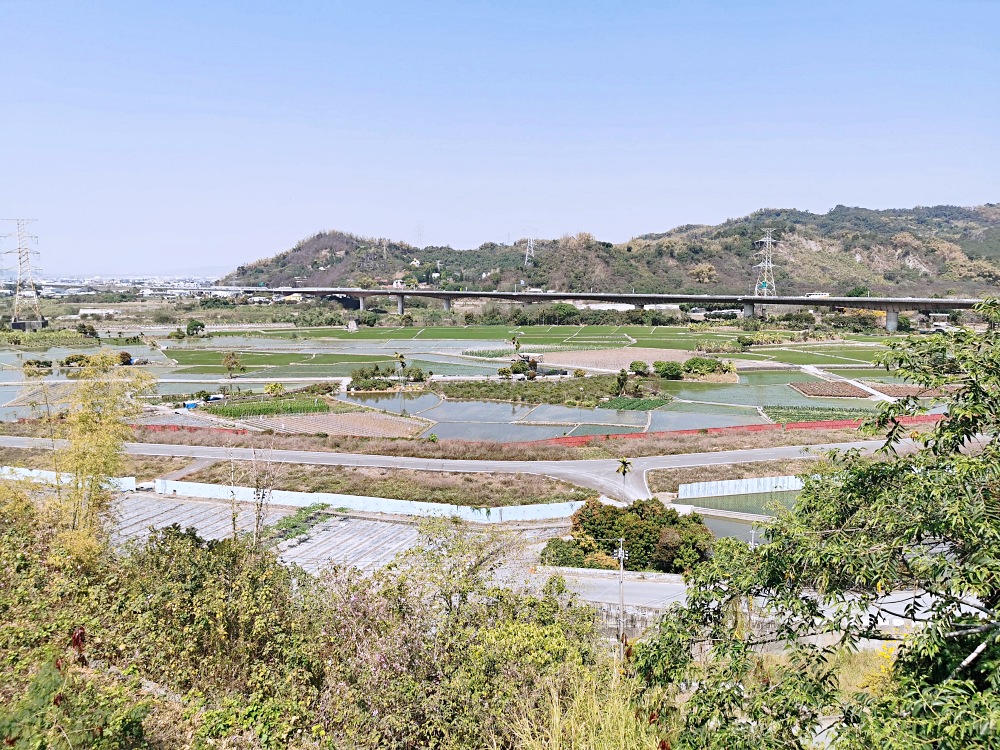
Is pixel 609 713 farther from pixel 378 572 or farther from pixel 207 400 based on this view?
pixel 207 400

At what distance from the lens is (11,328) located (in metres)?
87.2

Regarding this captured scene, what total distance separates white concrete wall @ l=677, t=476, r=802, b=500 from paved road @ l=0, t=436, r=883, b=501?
149 centimetres

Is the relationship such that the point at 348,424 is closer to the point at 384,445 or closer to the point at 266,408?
the point at 266,408

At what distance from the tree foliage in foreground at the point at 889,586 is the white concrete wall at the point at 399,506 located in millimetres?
15884

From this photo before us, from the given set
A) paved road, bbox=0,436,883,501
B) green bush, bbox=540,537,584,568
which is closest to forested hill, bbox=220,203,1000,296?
paved road, bbox=0,436,883,501

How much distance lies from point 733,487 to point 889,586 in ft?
68.3

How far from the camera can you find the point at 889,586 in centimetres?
631

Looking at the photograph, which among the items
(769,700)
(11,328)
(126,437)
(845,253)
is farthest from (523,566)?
(845,253)

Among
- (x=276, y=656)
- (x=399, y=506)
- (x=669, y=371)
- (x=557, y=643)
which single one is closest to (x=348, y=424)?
(x=399, y=506)

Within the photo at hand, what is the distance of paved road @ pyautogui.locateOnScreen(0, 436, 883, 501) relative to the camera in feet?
91.7

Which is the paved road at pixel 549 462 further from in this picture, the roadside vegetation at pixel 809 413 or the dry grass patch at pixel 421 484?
the roadside vegetation at pixel 809 413

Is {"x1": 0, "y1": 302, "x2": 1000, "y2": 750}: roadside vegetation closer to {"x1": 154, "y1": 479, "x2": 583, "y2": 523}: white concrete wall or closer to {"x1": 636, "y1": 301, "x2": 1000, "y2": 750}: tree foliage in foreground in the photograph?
{"x1": 636, "y1": 301, "x2": 1000, "y2": 750}: tree foliage in foreground

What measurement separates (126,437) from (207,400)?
30.7 metres

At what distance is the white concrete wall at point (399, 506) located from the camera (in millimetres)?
23672
